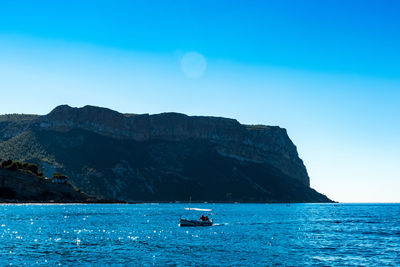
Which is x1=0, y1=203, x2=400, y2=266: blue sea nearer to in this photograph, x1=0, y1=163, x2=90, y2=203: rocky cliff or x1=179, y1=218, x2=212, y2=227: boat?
x1=179, y1=218, x2=212, y2=227: boat

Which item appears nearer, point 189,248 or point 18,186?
point 189,248

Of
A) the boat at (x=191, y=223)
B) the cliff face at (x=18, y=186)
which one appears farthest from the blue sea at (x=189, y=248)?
the cliff face at (x=18, y=186)

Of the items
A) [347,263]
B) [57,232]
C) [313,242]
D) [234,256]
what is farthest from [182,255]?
[57,232]

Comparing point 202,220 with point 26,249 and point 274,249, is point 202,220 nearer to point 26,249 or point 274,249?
point 274,249

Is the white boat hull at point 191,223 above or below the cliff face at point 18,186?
below

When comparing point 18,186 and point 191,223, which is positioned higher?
point 18,186

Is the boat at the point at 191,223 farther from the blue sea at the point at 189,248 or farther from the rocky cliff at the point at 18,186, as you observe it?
the rocky cliff at the point at 18,186

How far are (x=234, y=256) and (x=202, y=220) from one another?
1968 inches

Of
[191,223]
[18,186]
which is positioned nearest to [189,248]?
[191,223]

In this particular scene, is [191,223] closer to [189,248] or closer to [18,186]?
[189,248]

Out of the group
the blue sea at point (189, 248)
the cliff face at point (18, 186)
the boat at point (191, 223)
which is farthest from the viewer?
the cliff face at point (18, 186)

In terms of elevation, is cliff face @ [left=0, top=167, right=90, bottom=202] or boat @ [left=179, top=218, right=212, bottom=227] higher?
cliff face @ [left=0, top=167, right=90, bottom=202]

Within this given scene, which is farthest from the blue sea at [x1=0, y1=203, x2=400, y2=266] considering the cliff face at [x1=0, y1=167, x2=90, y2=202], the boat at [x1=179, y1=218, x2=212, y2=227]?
the cliff face at [x1=0, y1=167, x2=90, y2=202]

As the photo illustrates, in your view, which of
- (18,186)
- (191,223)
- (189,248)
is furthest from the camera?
(18,186)
